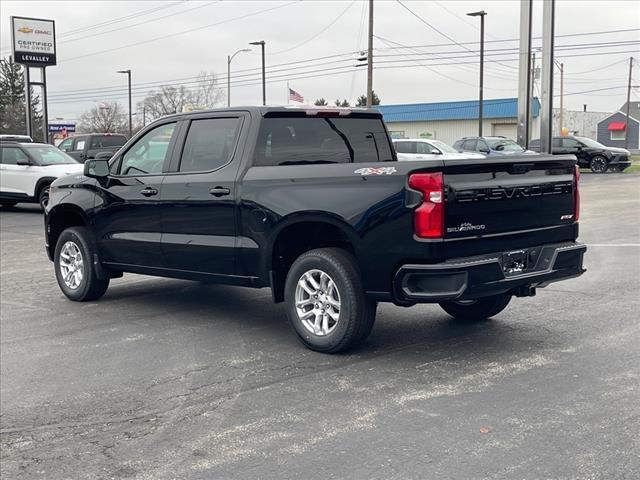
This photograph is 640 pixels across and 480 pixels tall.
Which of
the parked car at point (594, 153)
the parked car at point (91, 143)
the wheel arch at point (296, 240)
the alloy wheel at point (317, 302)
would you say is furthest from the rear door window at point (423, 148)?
the alloy wheel at point (317, 302)

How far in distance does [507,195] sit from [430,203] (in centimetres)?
75

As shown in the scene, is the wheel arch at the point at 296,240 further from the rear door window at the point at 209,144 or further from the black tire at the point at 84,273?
the black tire at the point at 84,273

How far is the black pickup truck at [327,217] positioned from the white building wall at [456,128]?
6050cm

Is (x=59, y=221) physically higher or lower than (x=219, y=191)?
lower

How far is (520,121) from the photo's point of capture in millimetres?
25109

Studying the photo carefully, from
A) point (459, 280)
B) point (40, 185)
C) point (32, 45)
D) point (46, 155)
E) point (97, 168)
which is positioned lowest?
point (459, 280)

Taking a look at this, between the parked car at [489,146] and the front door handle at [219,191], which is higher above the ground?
the parked car at [489,146]

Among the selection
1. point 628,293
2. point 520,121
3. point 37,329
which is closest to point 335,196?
point 37,329

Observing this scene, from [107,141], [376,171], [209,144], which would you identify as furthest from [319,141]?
[107,141]

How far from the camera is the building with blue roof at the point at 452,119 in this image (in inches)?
2726

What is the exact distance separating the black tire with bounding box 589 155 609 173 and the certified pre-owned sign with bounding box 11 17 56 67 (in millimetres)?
26649

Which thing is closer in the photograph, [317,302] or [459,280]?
[459,280]

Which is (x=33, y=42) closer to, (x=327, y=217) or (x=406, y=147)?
(x=406, y=147)

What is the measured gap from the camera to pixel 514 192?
603 centimetres
